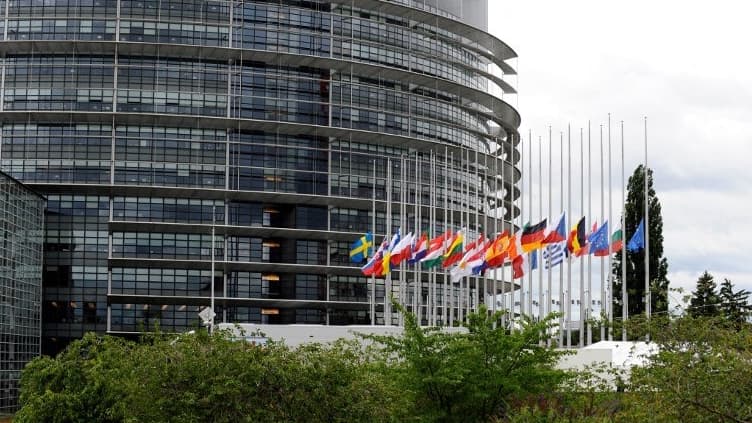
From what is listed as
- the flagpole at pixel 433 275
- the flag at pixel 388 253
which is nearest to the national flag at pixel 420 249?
the flag at pixel 388 253

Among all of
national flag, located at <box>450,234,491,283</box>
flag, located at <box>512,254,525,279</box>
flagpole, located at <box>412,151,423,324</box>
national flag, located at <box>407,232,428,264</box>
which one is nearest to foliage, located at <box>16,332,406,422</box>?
flag, located at <box>512,254,525,279</box>

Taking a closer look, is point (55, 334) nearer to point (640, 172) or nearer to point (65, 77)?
point (65, 77)

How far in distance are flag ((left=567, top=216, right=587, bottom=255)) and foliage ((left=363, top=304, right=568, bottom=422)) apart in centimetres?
3249

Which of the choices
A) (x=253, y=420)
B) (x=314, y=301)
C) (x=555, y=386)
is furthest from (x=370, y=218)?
(x=253, y=420)

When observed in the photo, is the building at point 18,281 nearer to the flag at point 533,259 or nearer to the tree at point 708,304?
the flag at point 533,259

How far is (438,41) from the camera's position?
4368 inches

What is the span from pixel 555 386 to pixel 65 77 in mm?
72928

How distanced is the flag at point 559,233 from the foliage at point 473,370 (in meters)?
32.1

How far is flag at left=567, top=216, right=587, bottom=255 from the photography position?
6956 cm

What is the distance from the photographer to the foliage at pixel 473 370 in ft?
120

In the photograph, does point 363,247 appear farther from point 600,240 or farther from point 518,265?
point 600,240

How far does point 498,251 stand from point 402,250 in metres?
9.90

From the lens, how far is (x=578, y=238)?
69.6 meters

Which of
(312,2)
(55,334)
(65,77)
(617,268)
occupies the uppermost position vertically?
(312,2)
